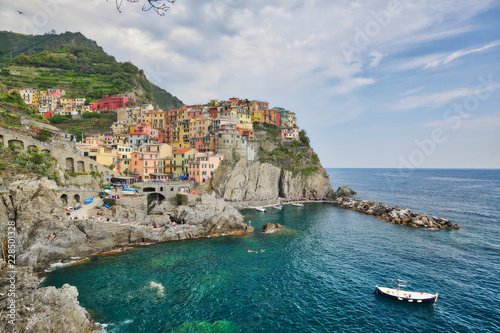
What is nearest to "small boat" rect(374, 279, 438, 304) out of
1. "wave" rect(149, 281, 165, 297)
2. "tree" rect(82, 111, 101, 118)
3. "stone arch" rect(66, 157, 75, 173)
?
"wave" rect(149, 281, 165, 297)

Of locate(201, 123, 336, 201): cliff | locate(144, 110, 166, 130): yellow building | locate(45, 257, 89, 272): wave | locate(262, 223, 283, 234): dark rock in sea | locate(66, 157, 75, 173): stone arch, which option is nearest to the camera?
locate(45, 257, 89, 272): wave

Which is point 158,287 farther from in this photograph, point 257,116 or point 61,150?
point 257,116

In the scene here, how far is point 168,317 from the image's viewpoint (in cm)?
2159

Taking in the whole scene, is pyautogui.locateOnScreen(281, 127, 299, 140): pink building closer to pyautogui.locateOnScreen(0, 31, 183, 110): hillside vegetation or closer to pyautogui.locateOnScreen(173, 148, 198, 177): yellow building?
pyautogui.locateOnScreen(173, 148, 198, 177): yellow building

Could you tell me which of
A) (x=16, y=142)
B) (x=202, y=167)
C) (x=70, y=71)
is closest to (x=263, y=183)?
(x=202, y=167)

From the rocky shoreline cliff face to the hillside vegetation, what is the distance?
8469cm

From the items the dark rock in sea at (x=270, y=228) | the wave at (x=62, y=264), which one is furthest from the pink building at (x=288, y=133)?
the wave at (x=62, y=264)

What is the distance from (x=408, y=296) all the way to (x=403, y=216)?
36831 millimetres

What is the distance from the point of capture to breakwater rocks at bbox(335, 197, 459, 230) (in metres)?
51.8

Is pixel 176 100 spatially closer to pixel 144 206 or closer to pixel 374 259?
pixel 144 206

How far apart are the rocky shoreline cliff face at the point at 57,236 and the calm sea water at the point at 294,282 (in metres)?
3.08

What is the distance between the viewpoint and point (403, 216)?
185ft

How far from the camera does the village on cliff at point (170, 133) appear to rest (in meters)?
67.5

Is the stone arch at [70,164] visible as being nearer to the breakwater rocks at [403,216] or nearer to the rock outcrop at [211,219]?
the rock outcrop at [211,219]
